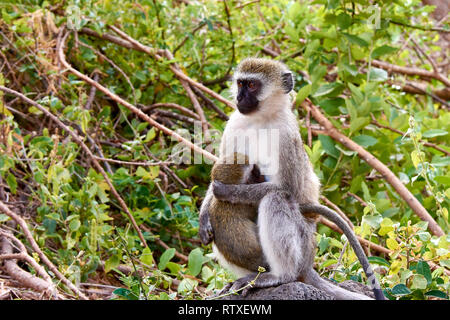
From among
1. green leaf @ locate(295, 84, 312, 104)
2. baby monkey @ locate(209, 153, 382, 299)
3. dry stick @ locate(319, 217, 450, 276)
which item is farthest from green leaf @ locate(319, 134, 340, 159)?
baby monkey @ locate(209, 153, 382, 299)

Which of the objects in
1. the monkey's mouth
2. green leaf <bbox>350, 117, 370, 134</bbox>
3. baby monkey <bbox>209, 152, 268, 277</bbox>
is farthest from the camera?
green leaf <bbox>350, 117, 370, 134</bbox>

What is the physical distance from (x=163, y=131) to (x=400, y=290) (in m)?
2.42

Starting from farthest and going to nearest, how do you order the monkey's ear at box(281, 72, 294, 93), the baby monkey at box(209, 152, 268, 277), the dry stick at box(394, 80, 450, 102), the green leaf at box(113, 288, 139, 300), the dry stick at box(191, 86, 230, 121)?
the dry stick at box(394, 80, 450, 102) → the dry stick at box(191, 86, 230, 121) → the monkey's ear at box(281, 72, 294, 93) → the baby monkey at box(209, 152, 268, 277) → the green leaf at box(113, 288, 139, 300)

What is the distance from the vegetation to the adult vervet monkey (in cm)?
49

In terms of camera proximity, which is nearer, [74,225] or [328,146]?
[74,225]

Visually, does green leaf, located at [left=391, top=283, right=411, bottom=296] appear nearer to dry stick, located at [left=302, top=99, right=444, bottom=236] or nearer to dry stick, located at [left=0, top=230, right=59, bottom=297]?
dry stick, located at [left=302, top=99, right=444, bottom=236]

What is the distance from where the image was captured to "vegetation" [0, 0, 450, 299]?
4.77 m

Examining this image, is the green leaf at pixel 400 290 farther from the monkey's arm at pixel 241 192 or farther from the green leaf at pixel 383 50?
the green leaf at pixel 383 50

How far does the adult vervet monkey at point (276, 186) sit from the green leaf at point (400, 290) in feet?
0.91

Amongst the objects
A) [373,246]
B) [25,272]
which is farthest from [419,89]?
[25,272]

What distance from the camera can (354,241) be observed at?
Result: 381 cm

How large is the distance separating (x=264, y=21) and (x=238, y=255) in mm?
4593

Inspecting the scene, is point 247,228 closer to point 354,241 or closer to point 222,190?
point 222,190
